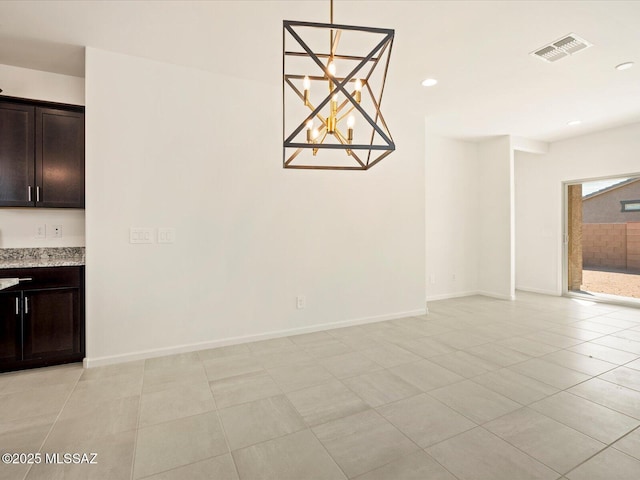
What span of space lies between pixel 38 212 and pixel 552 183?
7.69 metres

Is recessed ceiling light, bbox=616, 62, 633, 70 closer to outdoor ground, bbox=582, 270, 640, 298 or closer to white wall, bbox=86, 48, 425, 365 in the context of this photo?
white wall, bbox=86, 48, 425, 365

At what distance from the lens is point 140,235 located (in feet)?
9.91

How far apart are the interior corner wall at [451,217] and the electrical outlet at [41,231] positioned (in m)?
5.21

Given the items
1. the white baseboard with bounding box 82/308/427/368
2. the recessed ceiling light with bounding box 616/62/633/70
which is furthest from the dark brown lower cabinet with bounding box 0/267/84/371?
the recessed ceiling light with bounding box 616/62/633/70

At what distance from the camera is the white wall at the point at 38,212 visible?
10.2 feet

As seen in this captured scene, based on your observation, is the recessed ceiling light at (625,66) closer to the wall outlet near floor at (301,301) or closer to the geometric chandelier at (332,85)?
the geometric chandelier at (332,85)

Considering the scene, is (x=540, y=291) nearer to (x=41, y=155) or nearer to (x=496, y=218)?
(x=496, y=218)

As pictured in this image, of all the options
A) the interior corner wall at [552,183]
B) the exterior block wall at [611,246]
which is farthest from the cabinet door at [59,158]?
the exterior block wall at [611,246]

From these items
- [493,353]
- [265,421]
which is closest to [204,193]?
[265,421]

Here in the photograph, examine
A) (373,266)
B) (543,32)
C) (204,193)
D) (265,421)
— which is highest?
(543,32)

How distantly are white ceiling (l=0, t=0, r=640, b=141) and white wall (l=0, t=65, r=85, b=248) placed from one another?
0.39 ft

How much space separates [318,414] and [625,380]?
250cm

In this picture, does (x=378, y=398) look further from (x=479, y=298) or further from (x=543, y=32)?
(x=479, y=298)

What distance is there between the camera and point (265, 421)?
6.71 feet
